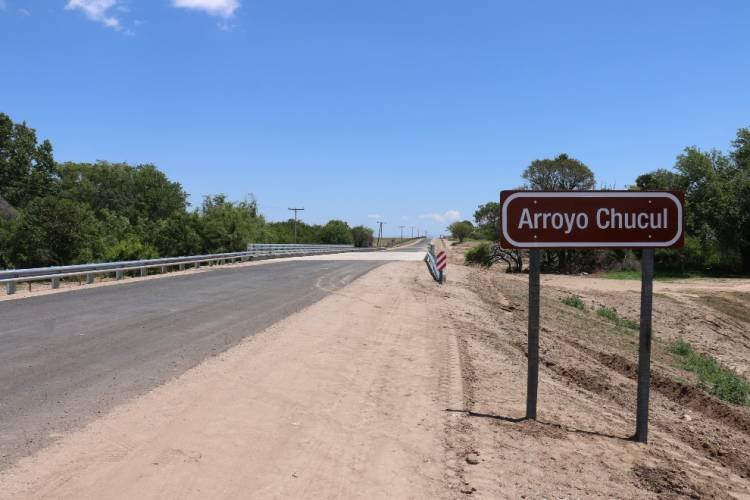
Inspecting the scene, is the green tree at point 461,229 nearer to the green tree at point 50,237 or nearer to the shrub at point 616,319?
the green tree at point 50,237

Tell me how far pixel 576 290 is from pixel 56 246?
29.2 metres

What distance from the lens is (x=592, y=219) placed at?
20.3ft

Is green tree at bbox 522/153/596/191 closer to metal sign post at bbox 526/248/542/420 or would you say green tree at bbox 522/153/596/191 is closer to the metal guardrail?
the metal guardrail

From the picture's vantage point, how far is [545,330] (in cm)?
1462

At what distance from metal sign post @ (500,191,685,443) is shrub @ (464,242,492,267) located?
119ft

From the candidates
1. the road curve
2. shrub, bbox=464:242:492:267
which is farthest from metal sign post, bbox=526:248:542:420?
shrub, bbox=464:242:492:267

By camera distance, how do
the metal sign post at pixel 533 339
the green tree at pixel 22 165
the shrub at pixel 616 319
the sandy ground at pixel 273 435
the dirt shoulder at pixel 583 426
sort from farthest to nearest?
the green tree at pixel 22 165, the shrub at pixel 616 319, the metal sign post at pixel 533 339, the dirt shoulder at pixel 583 426, the sandy ground at pixel 273 435

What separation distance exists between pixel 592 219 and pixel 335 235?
3668 inches

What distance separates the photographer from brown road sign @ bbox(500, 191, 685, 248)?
20.0 feet

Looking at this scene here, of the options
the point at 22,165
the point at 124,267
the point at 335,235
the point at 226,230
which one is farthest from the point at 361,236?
the point at 124,267

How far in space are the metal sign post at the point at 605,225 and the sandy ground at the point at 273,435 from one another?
1963mm

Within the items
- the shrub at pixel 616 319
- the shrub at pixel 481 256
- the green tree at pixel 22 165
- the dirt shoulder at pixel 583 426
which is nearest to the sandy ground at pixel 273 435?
the dirt shoulder at pixel 583 426

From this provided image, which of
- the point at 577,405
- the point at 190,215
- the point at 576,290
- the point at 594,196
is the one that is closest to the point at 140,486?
the point at 594,196

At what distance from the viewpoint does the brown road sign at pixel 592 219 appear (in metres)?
6.09
